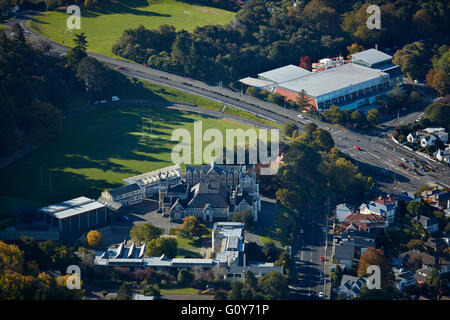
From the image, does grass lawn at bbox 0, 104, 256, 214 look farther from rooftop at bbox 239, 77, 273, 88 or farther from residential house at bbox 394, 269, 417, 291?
residential house at bbox 394, 269, 417, 291

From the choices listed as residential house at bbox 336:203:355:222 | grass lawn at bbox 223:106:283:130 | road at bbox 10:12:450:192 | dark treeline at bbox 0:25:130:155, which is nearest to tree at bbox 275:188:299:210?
residential house at bbox 336:203:355:222

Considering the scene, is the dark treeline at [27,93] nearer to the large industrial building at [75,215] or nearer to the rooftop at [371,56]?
the large industrial building at [75,215]

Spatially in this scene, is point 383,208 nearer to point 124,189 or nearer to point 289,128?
point 289,128

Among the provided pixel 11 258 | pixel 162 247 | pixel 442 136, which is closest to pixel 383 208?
pixel 162 247

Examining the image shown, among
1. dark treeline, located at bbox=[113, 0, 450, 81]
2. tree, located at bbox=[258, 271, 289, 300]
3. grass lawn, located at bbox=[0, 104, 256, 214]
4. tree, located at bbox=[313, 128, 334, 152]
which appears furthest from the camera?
dark treeline, located at bbox=[113, 0, 450, 81]

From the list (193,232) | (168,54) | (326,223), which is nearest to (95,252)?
(193,232)

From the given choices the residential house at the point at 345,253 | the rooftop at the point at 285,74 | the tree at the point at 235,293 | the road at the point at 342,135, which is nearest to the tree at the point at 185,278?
the tree at the point at 235,293

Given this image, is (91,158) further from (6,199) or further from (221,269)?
(221,269)
